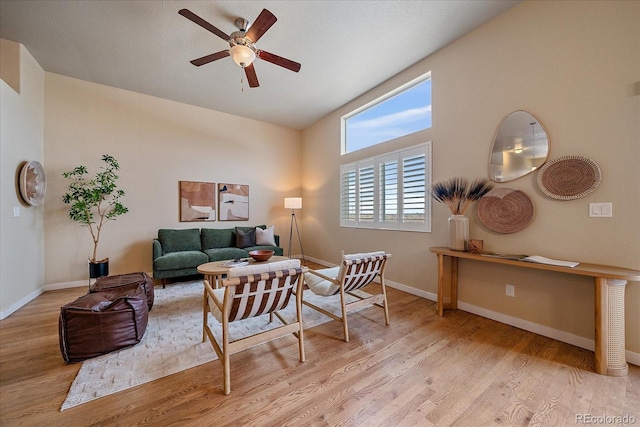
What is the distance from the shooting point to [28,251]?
3.19 metres

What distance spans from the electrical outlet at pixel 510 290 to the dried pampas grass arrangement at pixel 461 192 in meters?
0.91

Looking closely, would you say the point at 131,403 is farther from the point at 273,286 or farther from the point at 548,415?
the point at 548,415

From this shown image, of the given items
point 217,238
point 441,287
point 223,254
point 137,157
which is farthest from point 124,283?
point 441,287

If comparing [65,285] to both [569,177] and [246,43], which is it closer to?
[246,43]

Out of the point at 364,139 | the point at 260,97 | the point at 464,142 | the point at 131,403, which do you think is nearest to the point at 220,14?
the point at 260,97

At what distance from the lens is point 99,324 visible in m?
1.97

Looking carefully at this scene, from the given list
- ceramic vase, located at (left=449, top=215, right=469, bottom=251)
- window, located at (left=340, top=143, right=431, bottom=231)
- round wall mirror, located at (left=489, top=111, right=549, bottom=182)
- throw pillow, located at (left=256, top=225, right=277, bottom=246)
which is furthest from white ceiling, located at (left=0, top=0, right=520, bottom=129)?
throw pillow, located at (left=256, top=225, right=277, bottom=246)

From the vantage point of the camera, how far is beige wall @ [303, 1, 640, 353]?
1928mm

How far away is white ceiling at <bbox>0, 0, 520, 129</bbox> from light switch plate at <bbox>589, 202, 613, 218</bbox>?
219 centimetres

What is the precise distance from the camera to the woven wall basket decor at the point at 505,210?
2.43 metres

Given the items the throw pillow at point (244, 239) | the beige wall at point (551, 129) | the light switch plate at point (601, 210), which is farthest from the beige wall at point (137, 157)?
the light switch plate at point (601, 210)

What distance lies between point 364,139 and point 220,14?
9.14 ft

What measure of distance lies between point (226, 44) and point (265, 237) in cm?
325

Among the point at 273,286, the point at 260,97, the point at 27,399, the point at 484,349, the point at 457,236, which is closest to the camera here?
the point at 27,399
